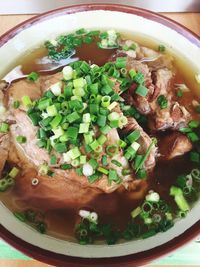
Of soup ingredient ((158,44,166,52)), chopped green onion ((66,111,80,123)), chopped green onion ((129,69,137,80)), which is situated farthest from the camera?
soup ingredient ((158,44,166,52))

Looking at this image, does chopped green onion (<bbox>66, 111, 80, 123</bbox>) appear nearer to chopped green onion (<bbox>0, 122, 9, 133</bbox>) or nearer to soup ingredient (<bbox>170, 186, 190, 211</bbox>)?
chopped green onion (<bbox>0, 122, 9, 133</bbox>)

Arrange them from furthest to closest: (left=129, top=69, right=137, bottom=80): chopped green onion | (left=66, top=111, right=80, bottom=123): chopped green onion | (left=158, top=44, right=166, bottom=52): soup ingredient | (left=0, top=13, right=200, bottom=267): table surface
Result: (left=158, top=44, right=166, bottom=52): soup ingredient
(left=129, top=69, right=137, bottom=80): chopped green onion
(left=0, top=13, right=200, bottom=267): table surface
(left=66, top=111, right=80, bottom=123): chopped green onion

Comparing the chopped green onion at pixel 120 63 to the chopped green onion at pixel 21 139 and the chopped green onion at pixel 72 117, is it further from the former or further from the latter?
the chopped green onion at pixel 21 139

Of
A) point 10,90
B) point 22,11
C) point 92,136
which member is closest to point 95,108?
point 92,136

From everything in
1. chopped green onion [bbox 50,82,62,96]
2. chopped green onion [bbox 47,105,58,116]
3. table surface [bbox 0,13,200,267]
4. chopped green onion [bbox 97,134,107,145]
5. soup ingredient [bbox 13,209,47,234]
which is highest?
chopped green onion [bbox 50,82,62,96]

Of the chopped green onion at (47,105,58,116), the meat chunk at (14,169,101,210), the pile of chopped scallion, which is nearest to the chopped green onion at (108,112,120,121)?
the pile of chopped scallion

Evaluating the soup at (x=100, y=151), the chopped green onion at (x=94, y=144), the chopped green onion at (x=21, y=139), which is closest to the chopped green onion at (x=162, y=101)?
the soup at (x=100, y=151)

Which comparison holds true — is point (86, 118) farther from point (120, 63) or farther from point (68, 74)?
point (120, 63)
